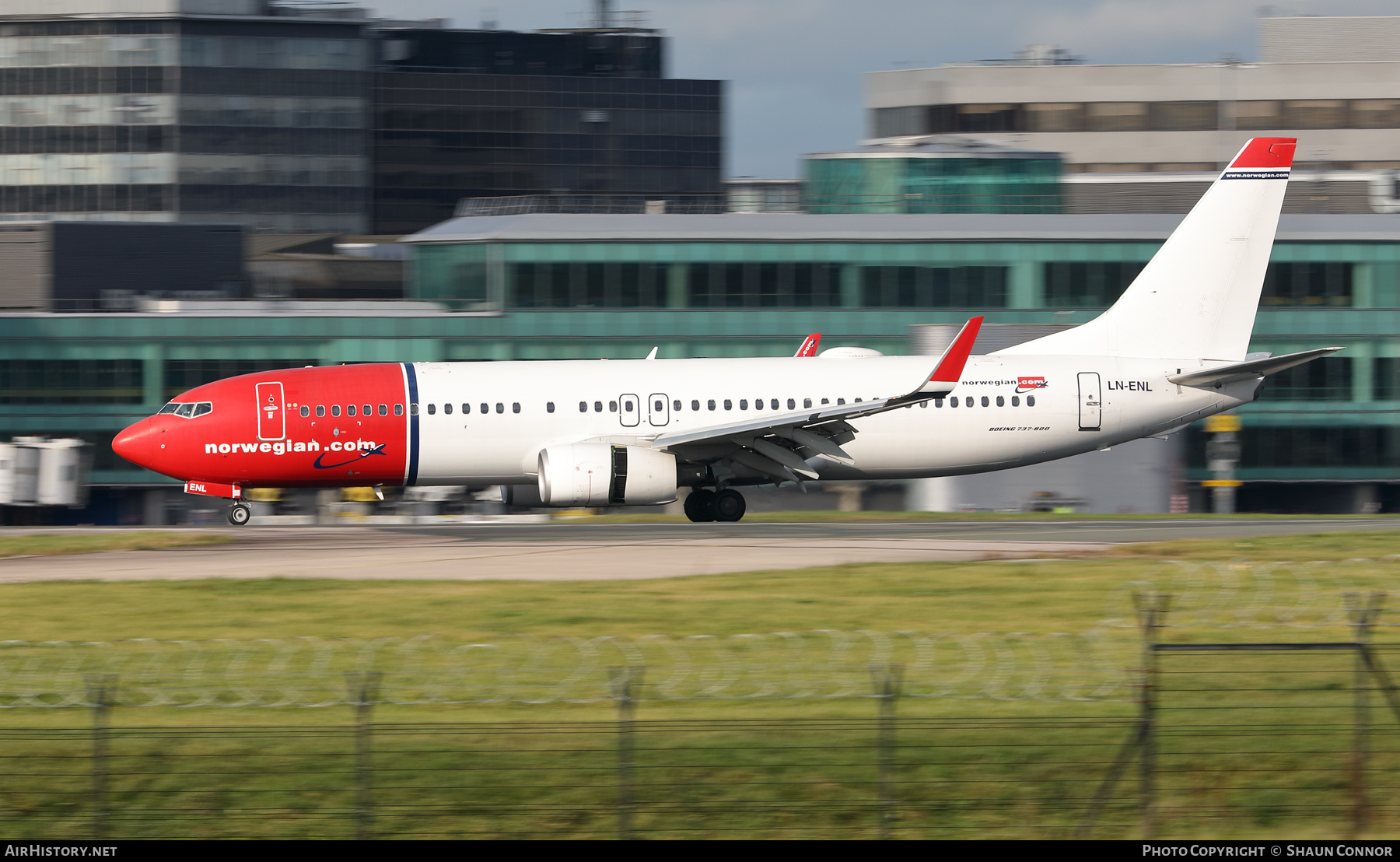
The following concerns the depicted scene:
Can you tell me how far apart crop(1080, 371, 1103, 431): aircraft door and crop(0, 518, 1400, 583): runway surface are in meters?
2.42

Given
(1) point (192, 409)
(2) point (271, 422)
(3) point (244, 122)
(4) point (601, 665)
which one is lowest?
(4) point (601, 665)

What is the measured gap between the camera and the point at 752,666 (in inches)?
644

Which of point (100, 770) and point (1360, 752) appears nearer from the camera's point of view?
point (1360, 752)

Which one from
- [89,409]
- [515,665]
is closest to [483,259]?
[89,409]

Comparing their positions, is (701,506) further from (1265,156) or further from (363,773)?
(363,773)

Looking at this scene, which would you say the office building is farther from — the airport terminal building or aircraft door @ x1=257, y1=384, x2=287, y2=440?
aircraft door @ x1=257, y1=384, x2=287, y2=440

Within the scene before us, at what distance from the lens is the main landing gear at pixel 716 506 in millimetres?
36656

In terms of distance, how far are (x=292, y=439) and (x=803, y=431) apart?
11095 mm

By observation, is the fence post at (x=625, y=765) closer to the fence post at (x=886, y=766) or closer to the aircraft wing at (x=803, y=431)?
the fence post at (x=886, y=766)

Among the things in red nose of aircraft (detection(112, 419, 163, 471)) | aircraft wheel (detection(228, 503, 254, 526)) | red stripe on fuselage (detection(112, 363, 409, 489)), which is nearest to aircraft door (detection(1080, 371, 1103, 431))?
red stripe on fuselage (detection(112, 363, 409, 489))

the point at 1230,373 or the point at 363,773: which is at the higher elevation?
the point at 1230,373

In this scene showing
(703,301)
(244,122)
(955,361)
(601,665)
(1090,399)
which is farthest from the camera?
(244,122)

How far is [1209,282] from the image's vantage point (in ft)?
124

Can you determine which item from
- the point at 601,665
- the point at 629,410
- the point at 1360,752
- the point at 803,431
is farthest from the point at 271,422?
the point at 1360,752
